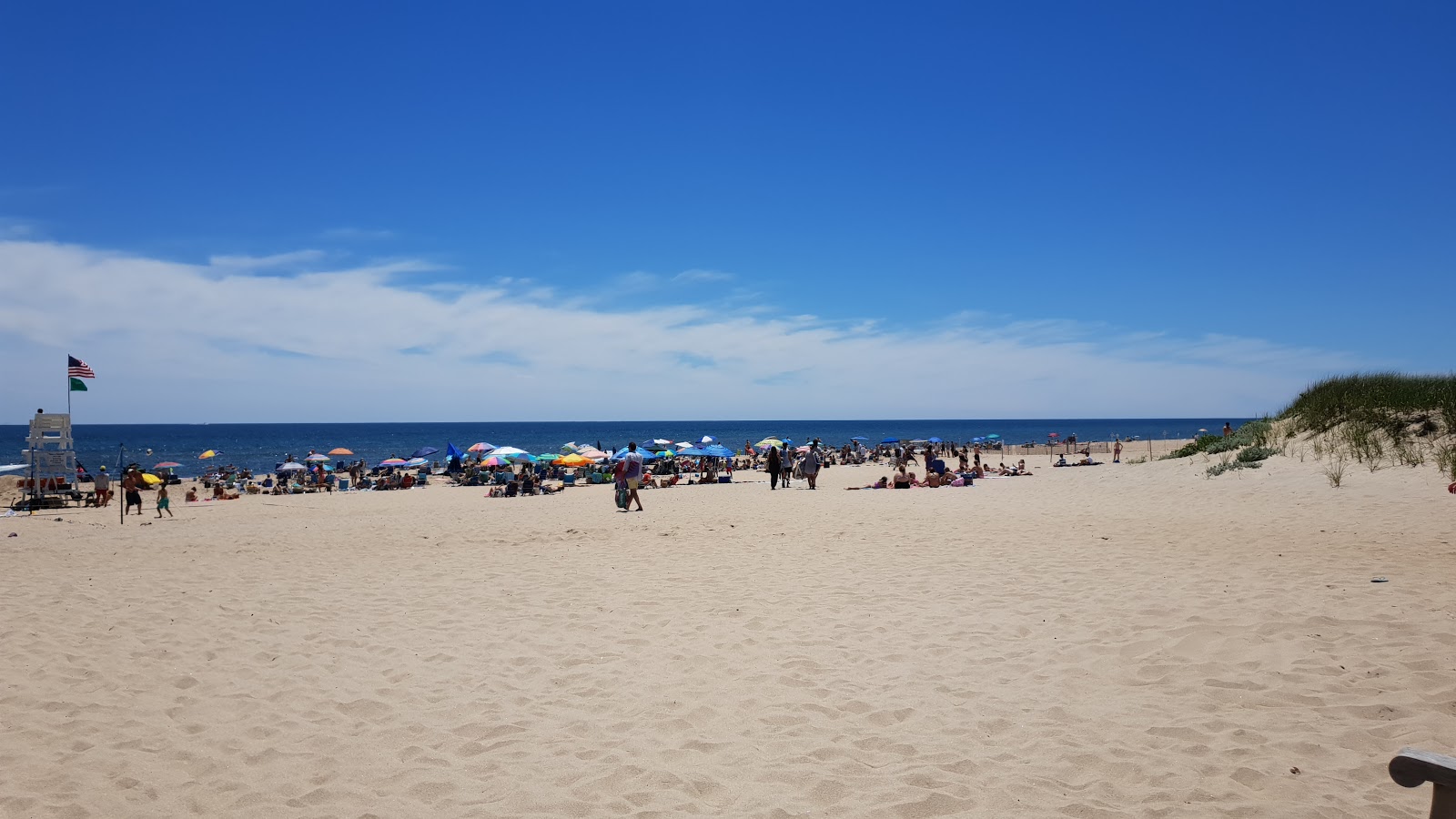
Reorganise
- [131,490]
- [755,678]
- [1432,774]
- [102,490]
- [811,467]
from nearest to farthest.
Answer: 1. [1432,774]
2. [755,678]
3. [131,490]
4. [811,467]
5. [102,490]

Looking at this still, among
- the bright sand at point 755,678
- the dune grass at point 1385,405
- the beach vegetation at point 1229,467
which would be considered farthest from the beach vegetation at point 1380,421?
the bright sand at point 755,678

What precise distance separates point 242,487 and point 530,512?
20.2 meters

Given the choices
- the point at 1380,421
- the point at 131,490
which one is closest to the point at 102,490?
the point at 131,490

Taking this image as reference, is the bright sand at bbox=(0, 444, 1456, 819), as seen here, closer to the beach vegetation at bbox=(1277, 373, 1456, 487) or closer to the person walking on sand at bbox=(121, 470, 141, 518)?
the beach vegetation at bbox=(1277, 373, 1456, 487)

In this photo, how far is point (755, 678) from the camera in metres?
5.03

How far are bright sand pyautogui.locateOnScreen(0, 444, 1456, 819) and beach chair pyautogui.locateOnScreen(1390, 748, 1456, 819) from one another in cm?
141

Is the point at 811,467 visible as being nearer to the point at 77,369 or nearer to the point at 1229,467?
the point at 1229,467

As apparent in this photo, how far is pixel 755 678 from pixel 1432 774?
11.7ft

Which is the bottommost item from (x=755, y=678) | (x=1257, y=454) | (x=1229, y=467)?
(x=755, y=678)

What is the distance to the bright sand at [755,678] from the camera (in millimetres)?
3559

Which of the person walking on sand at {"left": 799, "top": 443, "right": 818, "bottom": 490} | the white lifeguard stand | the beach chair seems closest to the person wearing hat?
the white lifeguard stand

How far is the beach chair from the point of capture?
1.94 meters

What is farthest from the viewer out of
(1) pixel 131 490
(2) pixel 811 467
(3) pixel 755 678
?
(2) pixel 811 467

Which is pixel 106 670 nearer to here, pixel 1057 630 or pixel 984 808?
pixel 984 808
